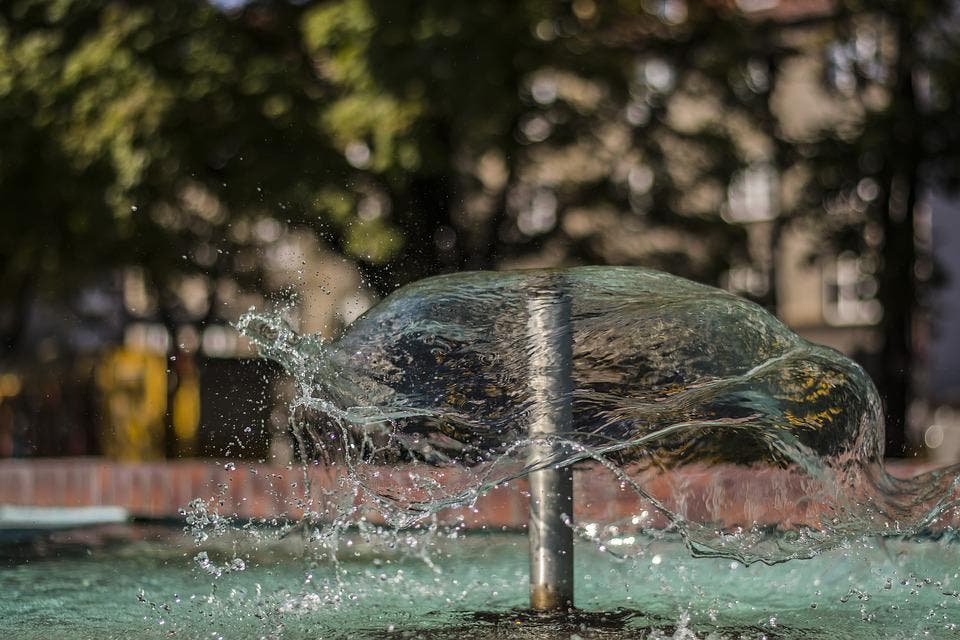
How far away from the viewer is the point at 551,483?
2590 millimetres

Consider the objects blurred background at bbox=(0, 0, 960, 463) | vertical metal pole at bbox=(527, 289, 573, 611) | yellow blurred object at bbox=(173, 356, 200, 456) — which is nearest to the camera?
vertical metal pole at bbox=(527, 289, 573, 611)

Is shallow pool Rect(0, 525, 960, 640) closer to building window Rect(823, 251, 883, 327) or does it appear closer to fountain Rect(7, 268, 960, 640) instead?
fountain Rect(7, 268, 960, 640)

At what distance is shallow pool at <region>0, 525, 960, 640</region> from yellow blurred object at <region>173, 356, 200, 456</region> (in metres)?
5.25

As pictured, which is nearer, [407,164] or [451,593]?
[451,593]

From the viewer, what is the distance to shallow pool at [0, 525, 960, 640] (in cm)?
261

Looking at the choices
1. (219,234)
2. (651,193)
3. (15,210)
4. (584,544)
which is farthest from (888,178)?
(584,544)

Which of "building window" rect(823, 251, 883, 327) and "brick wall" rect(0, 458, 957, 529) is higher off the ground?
"building window" rect(823, 251, 883, 327)

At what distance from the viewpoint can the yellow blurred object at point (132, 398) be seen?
27.8ft

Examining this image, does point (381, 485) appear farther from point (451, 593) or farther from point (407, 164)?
point (407, 164)

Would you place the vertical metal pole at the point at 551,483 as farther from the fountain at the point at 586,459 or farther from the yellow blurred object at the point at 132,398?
the yellow blurred object at the point at 132,398

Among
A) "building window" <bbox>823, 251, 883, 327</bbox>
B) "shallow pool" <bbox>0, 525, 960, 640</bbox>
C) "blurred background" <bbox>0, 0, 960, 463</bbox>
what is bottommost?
"shallow pool" <bbox>0, 525, 960, 640</bbox>

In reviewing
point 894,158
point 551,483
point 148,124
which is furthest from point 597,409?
point 894,158

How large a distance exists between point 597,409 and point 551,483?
0.56 feet

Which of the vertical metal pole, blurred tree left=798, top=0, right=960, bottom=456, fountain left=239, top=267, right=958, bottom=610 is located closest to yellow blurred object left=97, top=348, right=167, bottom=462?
blurred tree left=798, top=0, right=960, bottom=456
